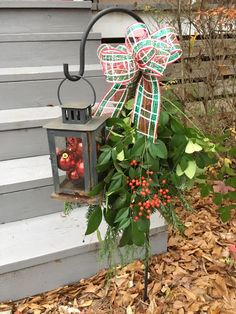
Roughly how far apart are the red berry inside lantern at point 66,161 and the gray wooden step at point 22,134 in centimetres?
82

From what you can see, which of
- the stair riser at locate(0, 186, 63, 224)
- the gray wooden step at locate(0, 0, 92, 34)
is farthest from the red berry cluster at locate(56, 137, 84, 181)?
the gray wooden step at locate(0, 0, 92, 34)

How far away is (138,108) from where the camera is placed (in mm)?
990

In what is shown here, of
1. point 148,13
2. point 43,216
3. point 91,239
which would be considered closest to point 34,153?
point 43,216

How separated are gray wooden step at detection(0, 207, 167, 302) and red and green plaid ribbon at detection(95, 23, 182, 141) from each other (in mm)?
747

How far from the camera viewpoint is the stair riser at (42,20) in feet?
7.18

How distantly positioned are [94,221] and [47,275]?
1.84ft

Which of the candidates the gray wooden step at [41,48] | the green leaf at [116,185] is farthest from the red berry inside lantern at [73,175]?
the gray wooden step at [41,48]

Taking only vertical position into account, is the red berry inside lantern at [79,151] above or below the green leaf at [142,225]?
above

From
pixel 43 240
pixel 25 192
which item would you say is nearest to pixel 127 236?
pixel 43 240

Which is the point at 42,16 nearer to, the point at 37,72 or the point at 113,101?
the point at 37,72

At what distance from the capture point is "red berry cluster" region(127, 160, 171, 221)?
98 centimetres

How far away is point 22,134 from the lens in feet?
5.77

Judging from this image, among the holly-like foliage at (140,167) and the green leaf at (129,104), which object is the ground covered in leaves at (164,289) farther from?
the green leaf at (129,104)

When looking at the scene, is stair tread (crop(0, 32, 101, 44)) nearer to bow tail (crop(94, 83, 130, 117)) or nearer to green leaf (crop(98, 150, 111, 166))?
bow tail (crop(94, 83, 130, 117))
